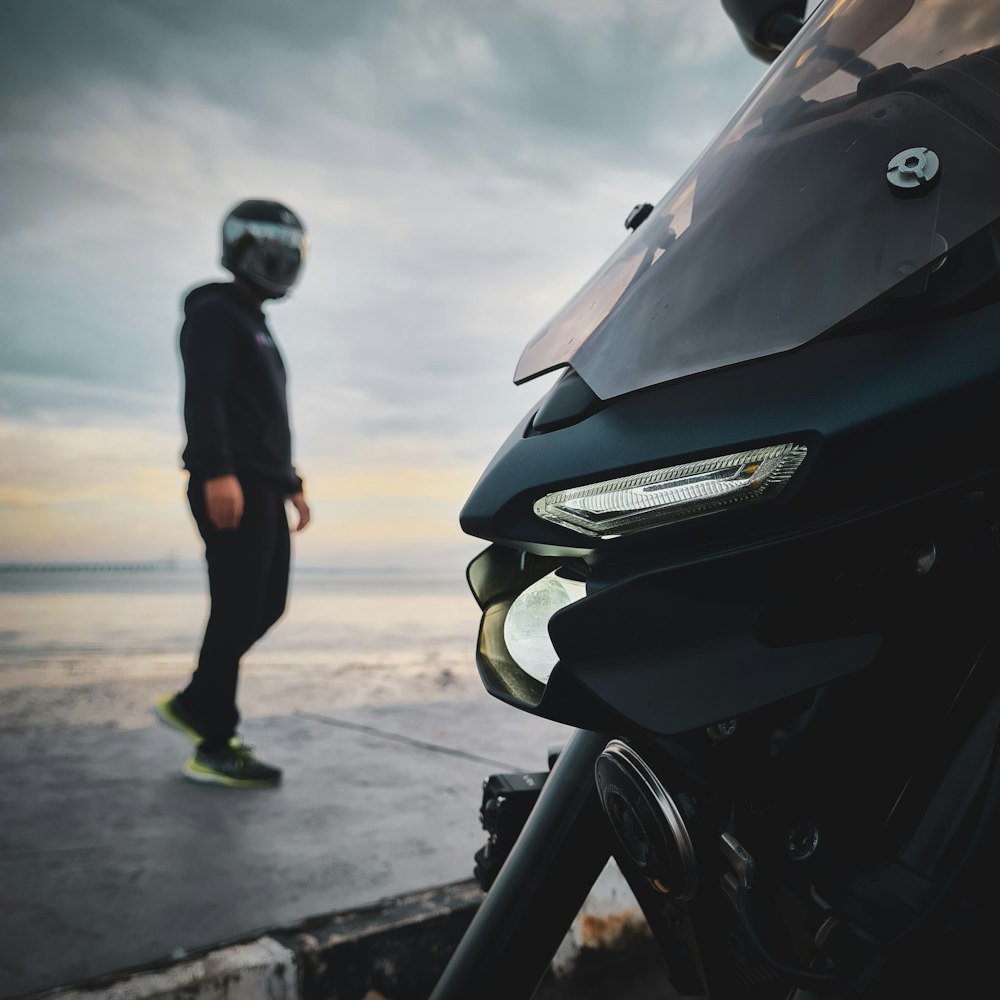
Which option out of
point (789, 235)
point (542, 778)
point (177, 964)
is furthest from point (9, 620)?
point (789, 235)

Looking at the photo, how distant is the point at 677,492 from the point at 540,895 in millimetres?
598

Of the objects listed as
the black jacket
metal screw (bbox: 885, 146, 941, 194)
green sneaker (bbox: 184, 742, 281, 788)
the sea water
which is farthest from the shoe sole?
the sea water

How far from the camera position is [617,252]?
1018 mm

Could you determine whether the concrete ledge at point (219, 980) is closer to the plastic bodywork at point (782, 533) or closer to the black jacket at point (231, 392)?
the plastic bodywork at point (782, 533)

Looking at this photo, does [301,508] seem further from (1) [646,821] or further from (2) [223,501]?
(1) [646,821]

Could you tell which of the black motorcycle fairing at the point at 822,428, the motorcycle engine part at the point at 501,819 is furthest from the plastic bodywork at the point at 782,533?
the motorcycle engine part at the point at 501,819

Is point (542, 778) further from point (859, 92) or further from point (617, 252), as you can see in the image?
point (859, 92)

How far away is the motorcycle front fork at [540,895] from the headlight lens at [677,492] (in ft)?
1.35

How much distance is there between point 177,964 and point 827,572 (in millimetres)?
1551

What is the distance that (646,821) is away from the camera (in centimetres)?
84

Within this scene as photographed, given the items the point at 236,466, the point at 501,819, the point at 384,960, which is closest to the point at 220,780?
the point at 236,466

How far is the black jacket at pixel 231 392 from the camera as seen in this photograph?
117 inches

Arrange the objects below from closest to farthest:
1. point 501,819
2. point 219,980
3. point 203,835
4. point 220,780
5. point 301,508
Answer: point 501,819, point 219,980, point 203,835, point 220,780, point 301,508

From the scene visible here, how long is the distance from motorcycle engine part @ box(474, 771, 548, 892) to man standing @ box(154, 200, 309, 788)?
1.84 metres
